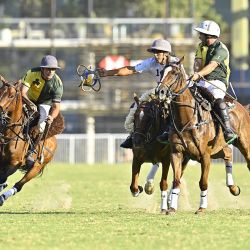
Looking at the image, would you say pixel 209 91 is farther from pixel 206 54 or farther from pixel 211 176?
pixel 211 176

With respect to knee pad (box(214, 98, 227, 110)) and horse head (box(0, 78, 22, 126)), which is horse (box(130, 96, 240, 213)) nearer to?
knee pad (box(214, 98, 227, 110))

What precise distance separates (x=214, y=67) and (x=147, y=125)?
1.49m

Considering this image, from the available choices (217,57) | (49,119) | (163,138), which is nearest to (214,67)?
(217,57)

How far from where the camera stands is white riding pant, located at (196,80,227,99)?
665 inches

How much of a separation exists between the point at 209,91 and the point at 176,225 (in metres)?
3.37

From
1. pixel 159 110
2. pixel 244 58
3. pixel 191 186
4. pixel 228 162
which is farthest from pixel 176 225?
pixel 244 58

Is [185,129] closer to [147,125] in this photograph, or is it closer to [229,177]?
[147,125]

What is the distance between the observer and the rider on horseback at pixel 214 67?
16.7m

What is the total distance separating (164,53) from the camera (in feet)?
54.7

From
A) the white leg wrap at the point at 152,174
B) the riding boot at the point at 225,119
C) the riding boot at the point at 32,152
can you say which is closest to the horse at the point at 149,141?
the white leg wrap at the point at 152,174

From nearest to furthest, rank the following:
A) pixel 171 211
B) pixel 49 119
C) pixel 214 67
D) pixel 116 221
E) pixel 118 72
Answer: pixel 116 221 < pixel 171 211 < pixel 214 67 < pixel 118 72 < pixel 49 119

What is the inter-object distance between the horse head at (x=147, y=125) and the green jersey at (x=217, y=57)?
0.98 meters

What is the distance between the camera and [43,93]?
17.8m

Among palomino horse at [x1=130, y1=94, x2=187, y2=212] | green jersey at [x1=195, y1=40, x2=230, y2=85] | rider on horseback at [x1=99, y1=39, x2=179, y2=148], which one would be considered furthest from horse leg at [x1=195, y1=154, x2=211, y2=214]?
green jersey at [x1=195, y1=40, x2=230, y2=85]
